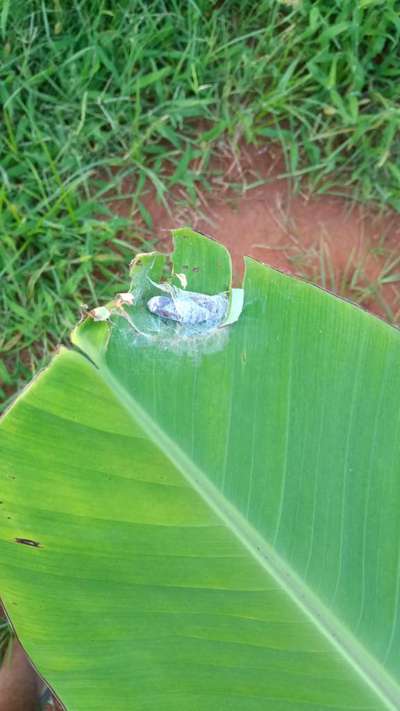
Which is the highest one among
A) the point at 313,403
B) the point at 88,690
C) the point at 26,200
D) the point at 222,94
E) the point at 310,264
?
the point at 222,94

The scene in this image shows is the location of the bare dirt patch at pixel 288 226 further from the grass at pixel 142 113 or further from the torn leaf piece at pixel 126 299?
the torn leaf piece at pixel 126 299

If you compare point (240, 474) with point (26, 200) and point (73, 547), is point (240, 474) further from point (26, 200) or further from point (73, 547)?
point (26, 200)

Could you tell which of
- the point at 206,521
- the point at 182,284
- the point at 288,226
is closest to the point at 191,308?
the point at 182,284

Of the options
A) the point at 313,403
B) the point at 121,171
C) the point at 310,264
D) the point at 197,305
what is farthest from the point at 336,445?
the point at 121,171

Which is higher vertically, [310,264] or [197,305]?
[197,305]

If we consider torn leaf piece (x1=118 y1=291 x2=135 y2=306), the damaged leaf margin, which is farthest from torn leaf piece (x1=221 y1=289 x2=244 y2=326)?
torn leaf piece (x1=118 y1=291 x2=135 y2=306)

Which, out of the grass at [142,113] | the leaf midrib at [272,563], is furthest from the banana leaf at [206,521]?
the grass at [142,113]

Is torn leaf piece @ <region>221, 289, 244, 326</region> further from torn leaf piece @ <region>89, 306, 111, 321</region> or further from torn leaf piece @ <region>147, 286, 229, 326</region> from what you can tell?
torn leaf piece @ <region>89, 306, 111, 321</region>
